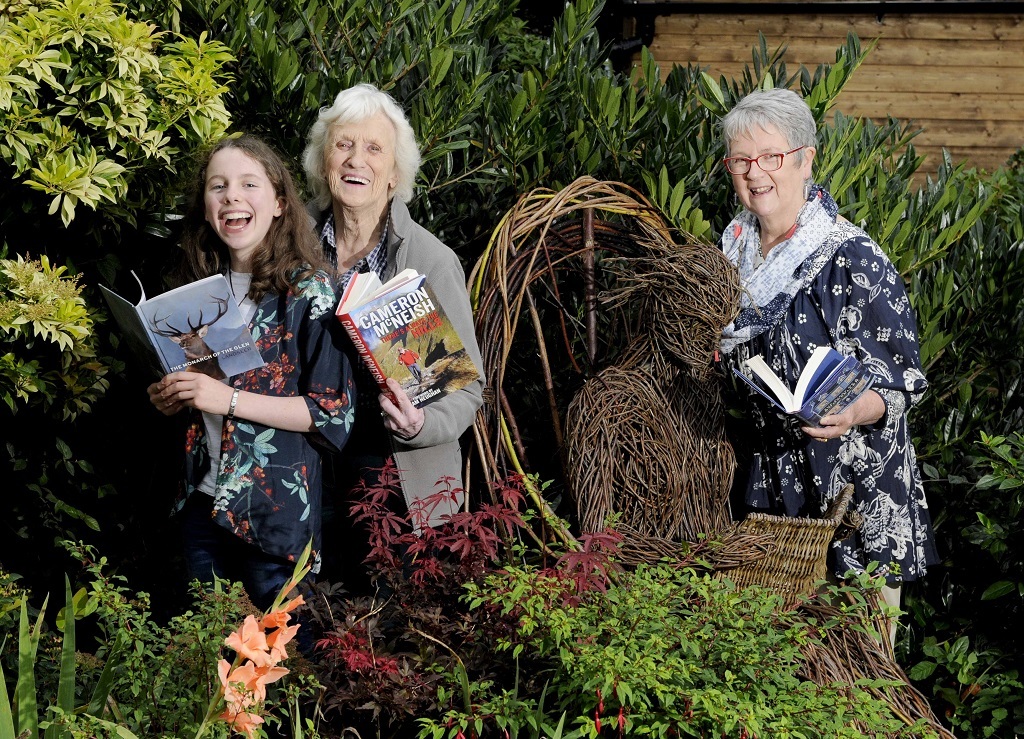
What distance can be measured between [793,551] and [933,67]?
29.7ft

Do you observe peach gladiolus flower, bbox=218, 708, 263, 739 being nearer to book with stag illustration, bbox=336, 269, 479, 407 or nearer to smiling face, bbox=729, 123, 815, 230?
book with stag illustration, bbox=336, 269, 479, 407

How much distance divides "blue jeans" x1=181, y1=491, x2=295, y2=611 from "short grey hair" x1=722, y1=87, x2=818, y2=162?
1.57m

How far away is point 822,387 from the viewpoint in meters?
2.39

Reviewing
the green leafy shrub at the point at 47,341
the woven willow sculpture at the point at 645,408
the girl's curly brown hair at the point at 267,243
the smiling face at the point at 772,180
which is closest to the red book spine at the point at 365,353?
the girl's curly brown hair at the point at 267,243

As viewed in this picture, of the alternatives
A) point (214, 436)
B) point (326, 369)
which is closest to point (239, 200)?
point (326, 369)

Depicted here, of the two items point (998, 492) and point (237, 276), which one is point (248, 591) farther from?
point (998, 492)

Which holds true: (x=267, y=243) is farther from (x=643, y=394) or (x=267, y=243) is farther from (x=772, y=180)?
(x=772, y=180)

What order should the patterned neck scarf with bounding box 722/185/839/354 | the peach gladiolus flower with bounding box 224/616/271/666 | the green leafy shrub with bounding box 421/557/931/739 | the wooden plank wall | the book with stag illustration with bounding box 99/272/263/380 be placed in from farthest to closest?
the wooden plank wall
the patterned neck scarf with bounding box 722/185/839/354
the book with stag illustration with bounding box 99/272/263/380
the green leafy shrub with bounding box 421/557/931/739
the peach gladiolus flower with bounding box 224/616/271/666

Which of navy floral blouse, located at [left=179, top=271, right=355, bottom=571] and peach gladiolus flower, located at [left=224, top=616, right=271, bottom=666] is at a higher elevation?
navy floral blouse, located at [left=179, top=271, right=355, bottom=571]

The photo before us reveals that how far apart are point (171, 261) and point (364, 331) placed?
0.96 meters

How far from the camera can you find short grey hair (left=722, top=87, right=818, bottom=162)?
2607 mm

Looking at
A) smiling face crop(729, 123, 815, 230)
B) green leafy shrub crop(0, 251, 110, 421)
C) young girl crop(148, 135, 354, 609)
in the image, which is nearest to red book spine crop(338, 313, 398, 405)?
young girl crop(148, 135, 354, 609)

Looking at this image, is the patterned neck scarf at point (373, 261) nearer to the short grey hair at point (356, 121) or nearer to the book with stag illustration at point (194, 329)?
the short grey hair at point (356, 121)

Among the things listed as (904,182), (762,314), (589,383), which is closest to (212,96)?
(589,383)
